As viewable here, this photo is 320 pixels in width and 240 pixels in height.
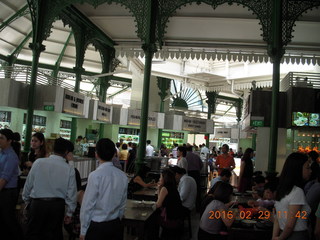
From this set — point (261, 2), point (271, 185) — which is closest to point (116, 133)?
point (261, 2)

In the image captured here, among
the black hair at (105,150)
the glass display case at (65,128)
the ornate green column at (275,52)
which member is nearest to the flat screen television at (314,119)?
the ornate green column at (275,52)

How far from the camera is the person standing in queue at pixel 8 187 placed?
422cm

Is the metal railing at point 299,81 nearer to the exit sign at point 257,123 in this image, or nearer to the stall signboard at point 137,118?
the exit sign at point 257,123

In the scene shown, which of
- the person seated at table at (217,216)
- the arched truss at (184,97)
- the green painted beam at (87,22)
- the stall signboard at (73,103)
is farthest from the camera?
the arched truss at (184,97)

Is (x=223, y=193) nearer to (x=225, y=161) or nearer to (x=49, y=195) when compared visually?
(x=49, y=195)

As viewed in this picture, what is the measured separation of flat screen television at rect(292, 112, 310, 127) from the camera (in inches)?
372

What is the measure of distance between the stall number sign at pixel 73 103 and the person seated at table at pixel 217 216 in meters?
8.56

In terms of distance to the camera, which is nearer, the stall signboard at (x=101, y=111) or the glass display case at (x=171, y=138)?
the stall signboard at (x=101, y=111)

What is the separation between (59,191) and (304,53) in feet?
36.6

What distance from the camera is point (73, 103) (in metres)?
12.4

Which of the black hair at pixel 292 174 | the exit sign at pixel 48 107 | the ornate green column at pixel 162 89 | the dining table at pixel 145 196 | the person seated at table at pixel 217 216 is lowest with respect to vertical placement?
the dining table at pixel 145 196

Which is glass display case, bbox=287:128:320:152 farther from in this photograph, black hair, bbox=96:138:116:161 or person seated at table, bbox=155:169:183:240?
black hair, bbox=96:138:116:161

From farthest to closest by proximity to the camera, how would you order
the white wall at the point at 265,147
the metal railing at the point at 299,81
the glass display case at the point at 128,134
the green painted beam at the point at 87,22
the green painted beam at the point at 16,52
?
the glass display case at the point at 128,134 → the green painted beam at the point at 16,52 → the green painted beam at the point at 87,22 → the white wall at the point at 265,147 → the metal railing at the point at 299,81

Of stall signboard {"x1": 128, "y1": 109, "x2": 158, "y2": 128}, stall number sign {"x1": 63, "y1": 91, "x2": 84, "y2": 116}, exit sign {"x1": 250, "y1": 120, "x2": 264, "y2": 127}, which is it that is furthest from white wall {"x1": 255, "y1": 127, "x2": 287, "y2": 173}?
stall signboard {"x1": 128, "y1": 109, "x2": 158, "y2": 128}
